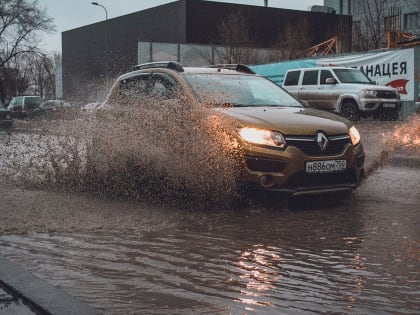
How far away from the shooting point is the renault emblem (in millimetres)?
6430

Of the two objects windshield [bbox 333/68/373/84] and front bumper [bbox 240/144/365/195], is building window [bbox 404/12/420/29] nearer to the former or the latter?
windshield [bbox 333/68/373/84]

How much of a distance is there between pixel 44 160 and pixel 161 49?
38451mm

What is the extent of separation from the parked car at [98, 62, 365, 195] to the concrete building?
38.9 meters

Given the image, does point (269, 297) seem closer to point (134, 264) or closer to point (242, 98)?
point (134, 264)

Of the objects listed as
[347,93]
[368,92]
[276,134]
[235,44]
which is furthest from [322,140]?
[235,44]

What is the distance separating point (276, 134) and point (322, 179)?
69 cm

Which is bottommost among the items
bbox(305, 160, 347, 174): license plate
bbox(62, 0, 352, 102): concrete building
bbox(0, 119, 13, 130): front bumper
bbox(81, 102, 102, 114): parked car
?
bbox(305, 160, 347, 174): license plate

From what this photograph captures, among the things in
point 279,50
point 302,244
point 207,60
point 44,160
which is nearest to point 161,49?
point 207,60

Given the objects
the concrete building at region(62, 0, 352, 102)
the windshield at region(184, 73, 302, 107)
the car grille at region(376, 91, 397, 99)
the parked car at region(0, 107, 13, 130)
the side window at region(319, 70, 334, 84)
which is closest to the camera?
the windshield at region(184, 73, 302, 107)

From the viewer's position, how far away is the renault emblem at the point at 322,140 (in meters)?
6.43

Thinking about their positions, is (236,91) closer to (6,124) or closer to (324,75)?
(324,75)

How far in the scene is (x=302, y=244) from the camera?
16.7ft

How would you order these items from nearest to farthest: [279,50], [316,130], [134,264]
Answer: [134,264] < [316,130] < [279,50]

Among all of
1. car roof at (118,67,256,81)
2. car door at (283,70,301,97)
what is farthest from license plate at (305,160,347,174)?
car door at (283,70,301,97)
